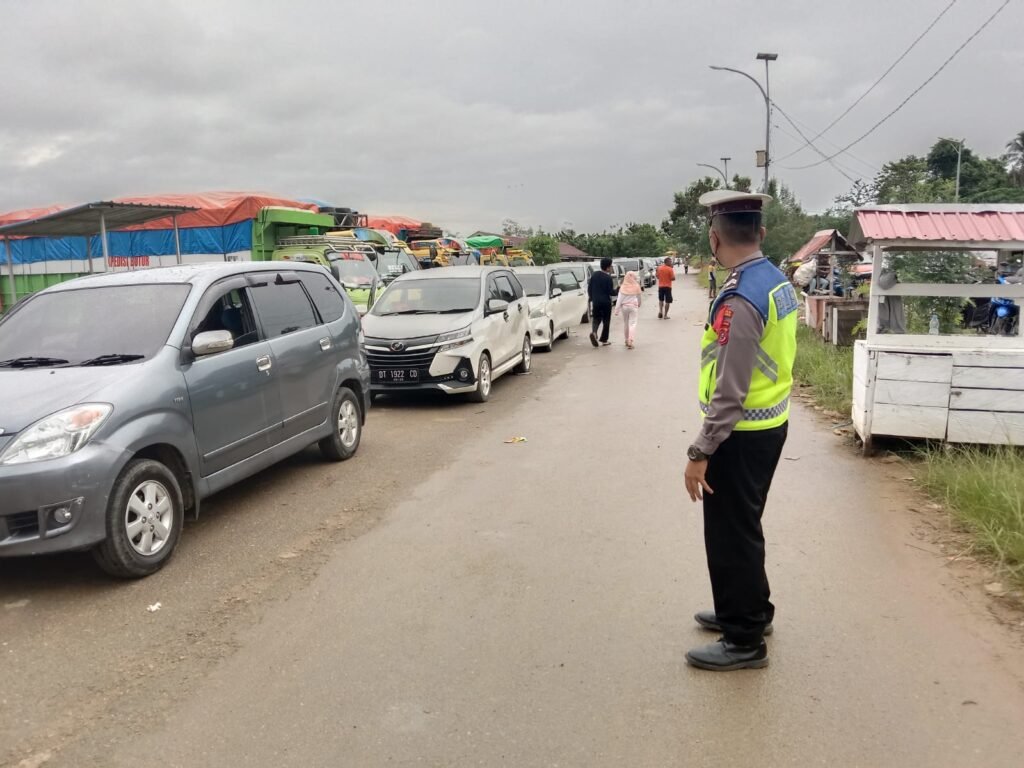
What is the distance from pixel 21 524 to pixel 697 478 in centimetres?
346

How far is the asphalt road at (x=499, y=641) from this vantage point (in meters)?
2.92

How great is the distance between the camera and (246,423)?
5.49 m

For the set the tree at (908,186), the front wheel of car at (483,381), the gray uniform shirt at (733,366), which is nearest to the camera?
the gray uniform shirt at (733,366)

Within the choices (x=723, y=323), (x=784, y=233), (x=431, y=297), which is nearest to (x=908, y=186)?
(x=784, y=233)

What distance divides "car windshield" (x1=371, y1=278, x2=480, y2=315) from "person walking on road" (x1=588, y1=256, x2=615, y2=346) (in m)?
5.08

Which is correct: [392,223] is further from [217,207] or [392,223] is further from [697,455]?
[697,455]

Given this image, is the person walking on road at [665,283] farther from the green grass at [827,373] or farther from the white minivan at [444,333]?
the white minivan at [444,333]

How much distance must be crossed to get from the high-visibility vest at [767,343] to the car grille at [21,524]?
3.47m

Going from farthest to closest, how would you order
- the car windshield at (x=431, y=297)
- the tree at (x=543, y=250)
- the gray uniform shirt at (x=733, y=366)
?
the tree at (x=543, y=250)
the car windshield at (x=431, y=297)
the gray uniform shirt at (x=733, y=366)

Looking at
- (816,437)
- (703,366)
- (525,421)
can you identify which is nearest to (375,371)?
(525,421)

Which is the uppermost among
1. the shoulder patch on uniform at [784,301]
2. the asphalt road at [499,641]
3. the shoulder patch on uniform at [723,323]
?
the shoulder patch on uniform at [784,301]

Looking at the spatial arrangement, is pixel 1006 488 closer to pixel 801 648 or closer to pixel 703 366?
pixel 801 648

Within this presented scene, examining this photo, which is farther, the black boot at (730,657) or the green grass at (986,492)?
the green grass at (986,492)

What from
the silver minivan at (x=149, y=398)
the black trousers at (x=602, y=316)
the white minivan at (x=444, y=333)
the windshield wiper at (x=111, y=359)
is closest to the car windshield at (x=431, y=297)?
the white minivan at (x=444, y=333)
